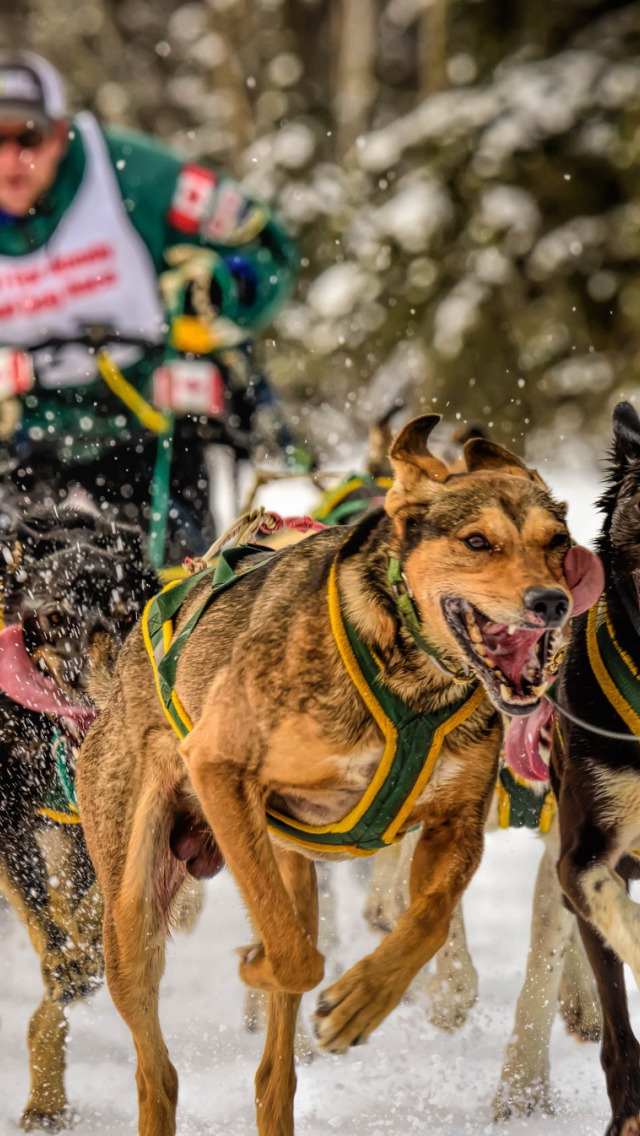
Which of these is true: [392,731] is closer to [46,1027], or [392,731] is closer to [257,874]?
[257,874]

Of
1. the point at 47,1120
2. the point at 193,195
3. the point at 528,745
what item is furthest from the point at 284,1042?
the point at 193,195

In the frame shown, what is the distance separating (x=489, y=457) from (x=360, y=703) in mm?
518

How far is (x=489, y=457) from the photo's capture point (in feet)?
9.00

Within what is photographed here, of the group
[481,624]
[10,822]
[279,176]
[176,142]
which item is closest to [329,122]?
[279,176]

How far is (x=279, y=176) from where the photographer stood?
596 inches

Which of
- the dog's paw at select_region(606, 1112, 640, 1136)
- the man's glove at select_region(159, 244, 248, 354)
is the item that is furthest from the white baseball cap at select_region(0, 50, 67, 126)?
the dog's paw at select_region(606, 1112, 640, 1136)

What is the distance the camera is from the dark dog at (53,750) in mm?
3682

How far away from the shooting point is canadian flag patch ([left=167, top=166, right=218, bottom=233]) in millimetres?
5727

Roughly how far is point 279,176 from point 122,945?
13073mm

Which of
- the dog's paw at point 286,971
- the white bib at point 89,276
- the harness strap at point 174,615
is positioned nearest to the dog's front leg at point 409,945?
the dog's paw at point 286,971

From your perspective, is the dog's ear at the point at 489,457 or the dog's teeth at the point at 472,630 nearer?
the dog's teeth at the point at 472,630

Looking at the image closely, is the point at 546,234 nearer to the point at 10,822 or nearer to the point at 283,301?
the point at 283,301

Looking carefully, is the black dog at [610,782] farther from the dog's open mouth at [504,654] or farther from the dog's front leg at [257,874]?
the dog's front leg at [257,874]

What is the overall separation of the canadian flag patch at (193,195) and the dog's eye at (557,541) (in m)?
3.59
